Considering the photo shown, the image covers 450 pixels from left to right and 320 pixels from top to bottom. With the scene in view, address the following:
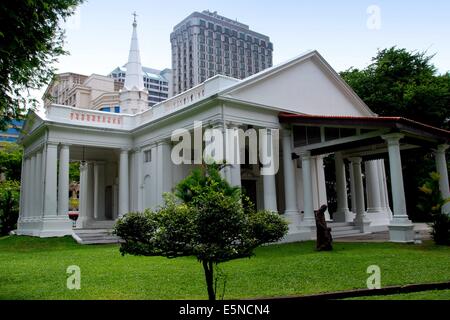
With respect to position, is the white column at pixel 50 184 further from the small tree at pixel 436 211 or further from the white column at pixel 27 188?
the small tree at pixel 436 211

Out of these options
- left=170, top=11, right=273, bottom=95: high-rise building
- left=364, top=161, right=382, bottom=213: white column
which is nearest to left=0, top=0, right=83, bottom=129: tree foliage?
left=364, top=161, right=382, bottom=213: white column

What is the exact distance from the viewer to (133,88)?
25281mm

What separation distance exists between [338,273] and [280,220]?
336 centimetres

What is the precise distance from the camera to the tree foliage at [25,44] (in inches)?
313

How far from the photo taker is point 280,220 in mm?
5477

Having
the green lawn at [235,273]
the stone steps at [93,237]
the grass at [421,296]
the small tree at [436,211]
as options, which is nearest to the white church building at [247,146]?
the stone steps at [93,237]

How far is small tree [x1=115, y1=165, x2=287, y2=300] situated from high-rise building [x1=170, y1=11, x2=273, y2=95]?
7675 cm

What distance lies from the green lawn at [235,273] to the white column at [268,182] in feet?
11.5

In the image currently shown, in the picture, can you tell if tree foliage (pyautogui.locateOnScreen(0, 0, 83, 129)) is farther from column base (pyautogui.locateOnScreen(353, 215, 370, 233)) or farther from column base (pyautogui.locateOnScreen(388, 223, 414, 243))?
column base (pyautogui.locateOnScreen(353, 215, 370, 233))

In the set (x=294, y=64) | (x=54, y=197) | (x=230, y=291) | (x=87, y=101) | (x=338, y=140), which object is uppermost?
(x=87, y=101)

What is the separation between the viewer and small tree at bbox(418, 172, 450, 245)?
12.2 meters
